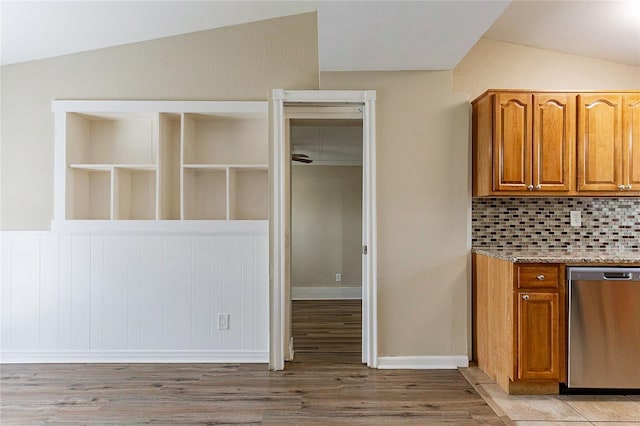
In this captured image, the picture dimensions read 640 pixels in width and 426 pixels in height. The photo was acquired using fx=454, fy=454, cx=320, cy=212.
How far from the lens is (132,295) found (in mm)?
3592

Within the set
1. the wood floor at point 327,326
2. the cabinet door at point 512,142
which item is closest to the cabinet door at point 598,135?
the cabinet door at point 512,142

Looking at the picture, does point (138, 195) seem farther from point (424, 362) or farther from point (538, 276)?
point (538, 276)

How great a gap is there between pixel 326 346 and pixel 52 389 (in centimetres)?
211

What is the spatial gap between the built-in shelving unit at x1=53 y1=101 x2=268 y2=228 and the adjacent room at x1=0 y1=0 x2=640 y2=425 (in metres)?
0.02

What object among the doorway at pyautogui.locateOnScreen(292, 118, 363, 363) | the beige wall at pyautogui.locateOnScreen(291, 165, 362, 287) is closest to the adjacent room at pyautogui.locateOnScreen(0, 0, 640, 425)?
the doorway at pyautogui.locateOnScreen(292, 118, 363, 363)

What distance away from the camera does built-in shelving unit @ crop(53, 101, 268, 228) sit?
11.8ft

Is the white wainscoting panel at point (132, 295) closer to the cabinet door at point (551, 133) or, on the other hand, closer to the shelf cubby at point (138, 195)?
the shelf cubby at point (138, 195)

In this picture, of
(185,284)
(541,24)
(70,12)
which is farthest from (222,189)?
(541,24)

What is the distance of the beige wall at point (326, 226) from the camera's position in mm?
7070

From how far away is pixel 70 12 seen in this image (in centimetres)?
313

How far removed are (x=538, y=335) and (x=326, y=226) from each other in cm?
448

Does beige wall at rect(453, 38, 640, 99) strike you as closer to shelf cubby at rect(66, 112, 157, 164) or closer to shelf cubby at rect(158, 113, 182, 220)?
shelf cubby at rect(158, 113, 182, 220)

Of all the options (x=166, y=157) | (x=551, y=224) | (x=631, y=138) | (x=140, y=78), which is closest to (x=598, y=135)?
(x=631, y=138)

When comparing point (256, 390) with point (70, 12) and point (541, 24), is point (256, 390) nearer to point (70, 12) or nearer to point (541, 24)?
point (70, 12)
